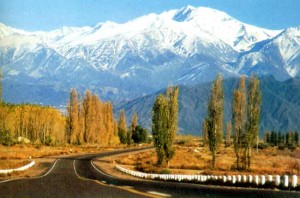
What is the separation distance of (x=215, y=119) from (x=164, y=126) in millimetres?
5765

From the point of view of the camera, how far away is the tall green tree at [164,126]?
64.8 m

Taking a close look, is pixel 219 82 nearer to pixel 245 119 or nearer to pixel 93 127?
pixel 245 119

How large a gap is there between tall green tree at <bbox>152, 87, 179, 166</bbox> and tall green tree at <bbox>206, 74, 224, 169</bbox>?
158 inches

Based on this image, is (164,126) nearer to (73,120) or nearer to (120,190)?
(120,190)

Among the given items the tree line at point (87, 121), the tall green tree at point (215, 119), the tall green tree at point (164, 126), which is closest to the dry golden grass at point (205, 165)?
the tall green tree at point (164, 126)

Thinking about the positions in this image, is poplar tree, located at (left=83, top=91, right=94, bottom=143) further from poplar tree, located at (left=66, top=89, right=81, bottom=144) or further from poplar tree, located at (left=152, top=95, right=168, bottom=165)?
poplar tree, located at (left=152, top=95, right=168, bottom=165)

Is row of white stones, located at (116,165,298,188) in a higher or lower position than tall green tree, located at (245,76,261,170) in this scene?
lower

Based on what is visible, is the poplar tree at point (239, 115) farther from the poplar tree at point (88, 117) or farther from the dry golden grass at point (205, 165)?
the poplar tree at point (88, 117)

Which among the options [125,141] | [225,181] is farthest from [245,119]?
[125,141]

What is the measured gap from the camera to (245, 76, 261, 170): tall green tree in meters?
62.5

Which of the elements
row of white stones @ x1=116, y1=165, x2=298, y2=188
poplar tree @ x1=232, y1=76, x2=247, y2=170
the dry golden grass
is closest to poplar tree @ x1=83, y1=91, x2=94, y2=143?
the dry golden grass

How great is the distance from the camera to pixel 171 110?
6750 centimetres

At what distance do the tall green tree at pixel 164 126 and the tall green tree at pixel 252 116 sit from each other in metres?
8.33

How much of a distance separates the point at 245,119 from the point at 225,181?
33.7 metres
